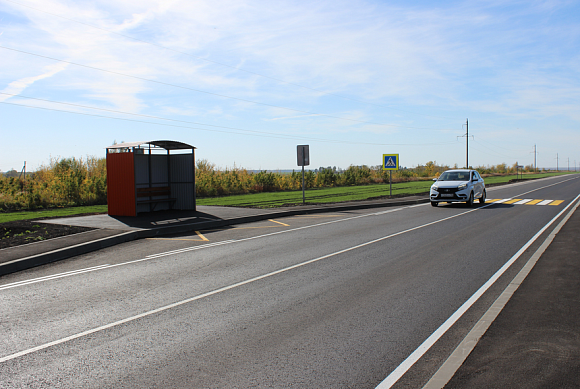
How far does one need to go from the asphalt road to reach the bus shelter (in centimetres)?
533

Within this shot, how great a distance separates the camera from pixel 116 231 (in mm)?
11461

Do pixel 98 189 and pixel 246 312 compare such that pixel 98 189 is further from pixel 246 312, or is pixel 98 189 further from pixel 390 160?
pixel 246 312

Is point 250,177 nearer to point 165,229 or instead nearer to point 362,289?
point 165,229

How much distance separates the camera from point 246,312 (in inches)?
207

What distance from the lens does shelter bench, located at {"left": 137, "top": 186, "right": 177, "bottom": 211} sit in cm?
1584

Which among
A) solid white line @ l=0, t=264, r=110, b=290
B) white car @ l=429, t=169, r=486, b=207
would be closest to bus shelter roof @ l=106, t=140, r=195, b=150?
solid white line @ l=0, t=264, r=110, b=290

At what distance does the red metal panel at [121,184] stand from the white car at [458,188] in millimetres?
13808

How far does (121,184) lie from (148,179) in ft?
4.63

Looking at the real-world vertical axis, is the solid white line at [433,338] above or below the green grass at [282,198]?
below

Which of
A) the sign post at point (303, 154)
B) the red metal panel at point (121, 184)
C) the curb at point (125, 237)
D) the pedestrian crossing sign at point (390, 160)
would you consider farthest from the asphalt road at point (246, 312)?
the pedestrian crossing sign at point (390, 160)

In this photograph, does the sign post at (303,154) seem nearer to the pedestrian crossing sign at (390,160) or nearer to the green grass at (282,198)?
the green grass at (282,198)

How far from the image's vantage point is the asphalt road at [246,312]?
3.72 metres

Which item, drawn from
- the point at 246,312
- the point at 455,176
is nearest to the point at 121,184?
the point at 246,312

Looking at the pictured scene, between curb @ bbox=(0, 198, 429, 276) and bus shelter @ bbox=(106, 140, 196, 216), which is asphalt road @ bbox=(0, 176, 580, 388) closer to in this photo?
curb @ bbox=(0, 198, 429, 276)
